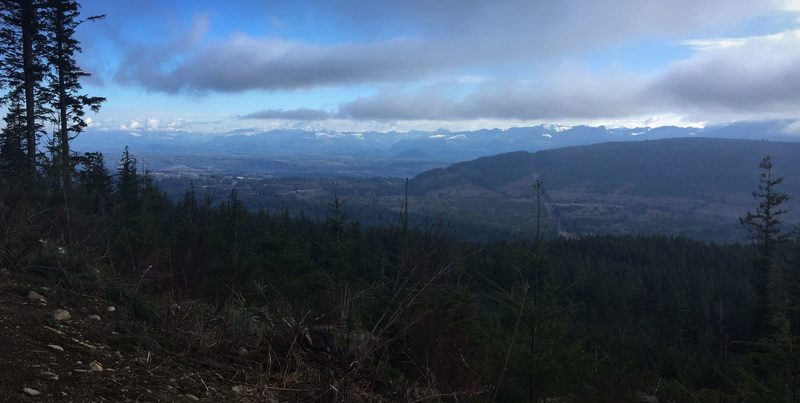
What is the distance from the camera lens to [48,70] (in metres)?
19.5

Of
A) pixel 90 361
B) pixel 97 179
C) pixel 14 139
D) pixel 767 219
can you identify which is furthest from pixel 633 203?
pixel 90 361

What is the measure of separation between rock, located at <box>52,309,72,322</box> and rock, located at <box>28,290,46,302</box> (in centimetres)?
34

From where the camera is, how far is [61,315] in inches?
155

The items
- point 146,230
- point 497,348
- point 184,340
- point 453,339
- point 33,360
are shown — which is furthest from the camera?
point 146,230

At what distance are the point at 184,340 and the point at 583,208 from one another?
154 metres

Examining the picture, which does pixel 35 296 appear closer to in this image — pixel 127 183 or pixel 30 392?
pixel 30 392

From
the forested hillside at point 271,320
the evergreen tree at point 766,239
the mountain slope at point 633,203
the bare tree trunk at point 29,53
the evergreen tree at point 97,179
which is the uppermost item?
the bare tree trunk at point 29,53

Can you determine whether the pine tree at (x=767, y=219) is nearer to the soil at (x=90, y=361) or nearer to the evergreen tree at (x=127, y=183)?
the soil at (x=90, y=361)

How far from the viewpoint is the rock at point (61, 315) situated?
12.8 feet

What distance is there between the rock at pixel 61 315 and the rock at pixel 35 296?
34 centimetres

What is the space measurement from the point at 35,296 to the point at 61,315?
52cm

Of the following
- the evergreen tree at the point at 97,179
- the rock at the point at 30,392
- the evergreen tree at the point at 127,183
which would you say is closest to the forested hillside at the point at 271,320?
the rock at the point at 30,392

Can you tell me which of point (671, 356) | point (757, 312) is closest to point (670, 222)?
point (757, 312)

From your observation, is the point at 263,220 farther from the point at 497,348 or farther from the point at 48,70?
the point at 497,348
